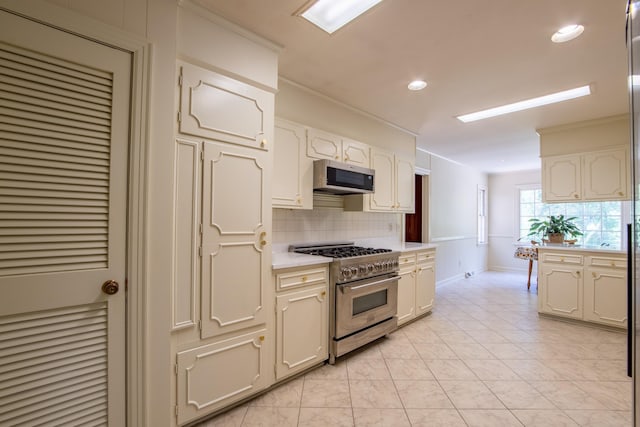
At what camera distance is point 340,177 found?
2.79 meters

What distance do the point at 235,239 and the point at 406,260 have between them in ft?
7.34

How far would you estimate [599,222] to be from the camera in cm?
564

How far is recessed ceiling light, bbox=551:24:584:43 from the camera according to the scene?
6.16 feet

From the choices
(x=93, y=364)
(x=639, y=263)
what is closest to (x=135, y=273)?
(x=93, y=364)

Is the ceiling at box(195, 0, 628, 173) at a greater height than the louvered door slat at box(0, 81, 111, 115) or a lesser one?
greater

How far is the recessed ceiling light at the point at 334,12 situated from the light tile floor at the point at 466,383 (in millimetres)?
2561

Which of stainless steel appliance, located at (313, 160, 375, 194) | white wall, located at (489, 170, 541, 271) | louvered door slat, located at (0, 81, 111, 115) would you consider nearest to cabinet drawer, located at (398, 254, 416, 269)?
stainless steel appliance, located at (313, 160, 375, 194)

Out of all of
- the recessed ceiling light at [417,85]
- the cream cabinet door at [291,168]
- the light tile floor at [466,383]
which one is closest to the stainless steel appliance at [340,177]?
the cream cabinet door at [291,168]

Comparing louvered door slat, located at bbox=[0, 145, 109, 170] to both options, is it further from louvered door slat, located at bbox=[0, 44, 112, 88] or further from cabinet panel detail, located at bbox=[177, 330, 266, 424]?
cabinet panel detail, located at bbox=[177, 330, 266, 424]

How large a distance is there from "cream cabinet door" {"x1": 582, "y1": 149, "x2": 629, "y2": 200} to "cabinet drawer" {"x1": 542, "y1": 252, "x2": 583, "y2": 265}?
77 cm

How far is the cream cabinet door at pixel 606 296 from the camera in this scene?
10.9 ft

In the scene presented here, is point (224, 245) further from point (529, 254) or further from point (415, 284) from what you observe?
point (529, 254)

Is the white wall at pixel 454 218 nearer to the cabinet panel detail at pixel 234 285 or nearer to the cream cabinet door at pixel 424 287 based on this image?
the cream cabinet door at pixel 424 287

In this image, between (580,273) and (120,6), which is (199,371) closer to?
(120,6)
